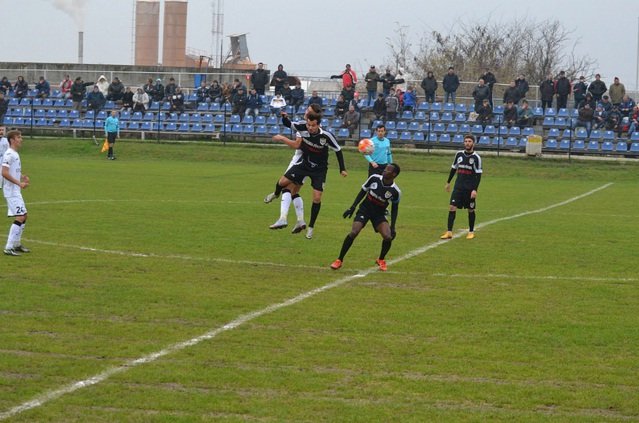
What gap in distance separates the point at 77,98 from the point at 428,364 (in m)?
46.0

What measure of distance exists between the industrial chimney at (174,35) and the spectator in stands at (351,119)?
41.4m

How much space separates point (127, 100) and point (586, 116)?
22.6m

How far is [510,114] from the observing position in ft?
149

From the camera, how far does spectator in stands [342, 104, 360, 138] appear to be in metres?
46.6

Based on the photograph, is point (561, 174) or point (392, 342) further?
point (561, 174)

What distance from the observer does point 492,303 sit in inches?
514

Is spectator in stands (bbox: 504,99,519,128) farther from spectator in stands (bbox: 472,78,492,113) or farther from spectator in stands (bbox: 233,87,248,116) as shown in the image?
spectator in stands (bbox: 233,87,248,116)

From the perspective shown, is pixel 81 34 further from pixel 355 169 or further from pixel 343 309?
pixel 343 309

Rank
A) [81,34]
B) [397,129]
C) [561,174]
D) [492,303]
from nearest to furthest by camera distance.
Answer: [492,303] → [561,174] → [397,129] → [81,34]

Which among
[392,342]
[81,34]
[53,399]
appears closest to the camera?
[53,399]

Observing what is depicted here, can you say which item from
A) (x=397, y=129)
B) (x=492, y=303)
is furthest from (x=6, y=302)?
(x=397, y=129)

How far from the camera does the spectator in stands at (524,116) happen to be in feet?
149

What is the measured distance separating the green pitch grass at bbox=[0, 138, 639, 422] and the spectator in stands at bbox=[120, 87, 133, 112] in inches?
1110

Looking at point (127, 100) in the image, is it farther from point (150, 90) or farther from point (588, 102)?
point (588, 102)
